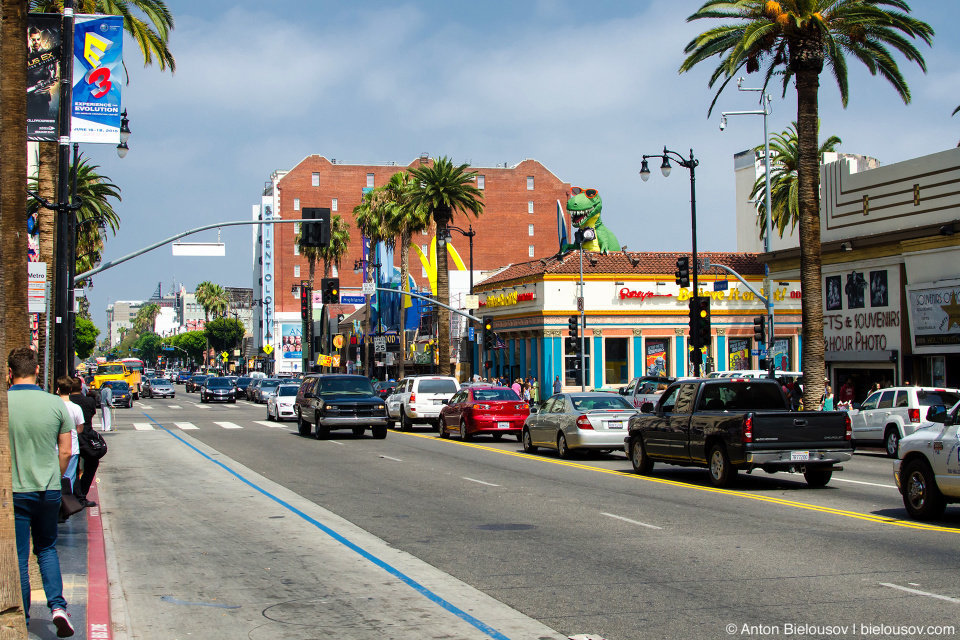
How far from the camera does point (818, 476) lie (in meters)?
16.7

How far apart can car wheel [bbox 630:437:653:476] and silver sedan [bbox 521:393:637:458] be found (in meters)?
2.12

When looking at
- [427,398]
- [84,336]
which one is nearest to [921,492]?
[427,398]

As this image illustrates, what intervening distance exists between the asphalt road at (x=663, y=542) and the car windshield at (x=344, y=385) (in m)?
8.34

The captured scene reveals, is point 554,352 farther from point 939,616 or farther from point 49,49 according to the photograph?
point 939,616

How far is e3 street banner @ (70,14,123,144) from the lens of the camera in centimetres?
1562

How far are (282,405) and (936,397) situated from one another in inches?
1022

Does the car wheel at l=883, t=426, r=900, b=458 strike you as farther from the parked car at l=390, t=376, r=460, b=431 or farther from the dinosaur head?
the dinosaur head

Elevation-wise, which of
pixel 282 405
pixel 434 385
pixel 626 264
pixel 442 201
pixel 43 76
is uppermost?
pixel 442 201

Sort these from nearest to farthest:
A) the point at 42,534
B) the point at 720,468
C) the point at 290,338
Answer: the point at 42,534
the point at 720,468
the point at 290,338

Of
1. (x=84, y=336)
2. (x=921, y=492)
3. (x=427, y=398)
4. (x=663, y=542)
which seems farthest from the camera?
(x=84, y=336)

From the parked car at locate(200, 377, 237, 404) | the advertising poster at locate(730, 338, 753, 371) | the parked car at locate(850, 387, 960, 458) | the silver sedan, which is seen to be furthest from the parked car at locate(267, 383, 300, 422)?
the advertising poster at locate(730, 338, 753, 371)

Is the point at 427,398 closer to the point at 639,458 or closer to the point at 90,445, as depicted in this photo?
the point at 639,458

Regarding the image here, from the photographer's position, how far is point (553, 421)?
23.2 m

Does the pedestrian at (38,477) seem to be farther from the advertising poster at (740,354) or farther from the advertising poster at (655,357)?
the advertising poster at (740,354)
